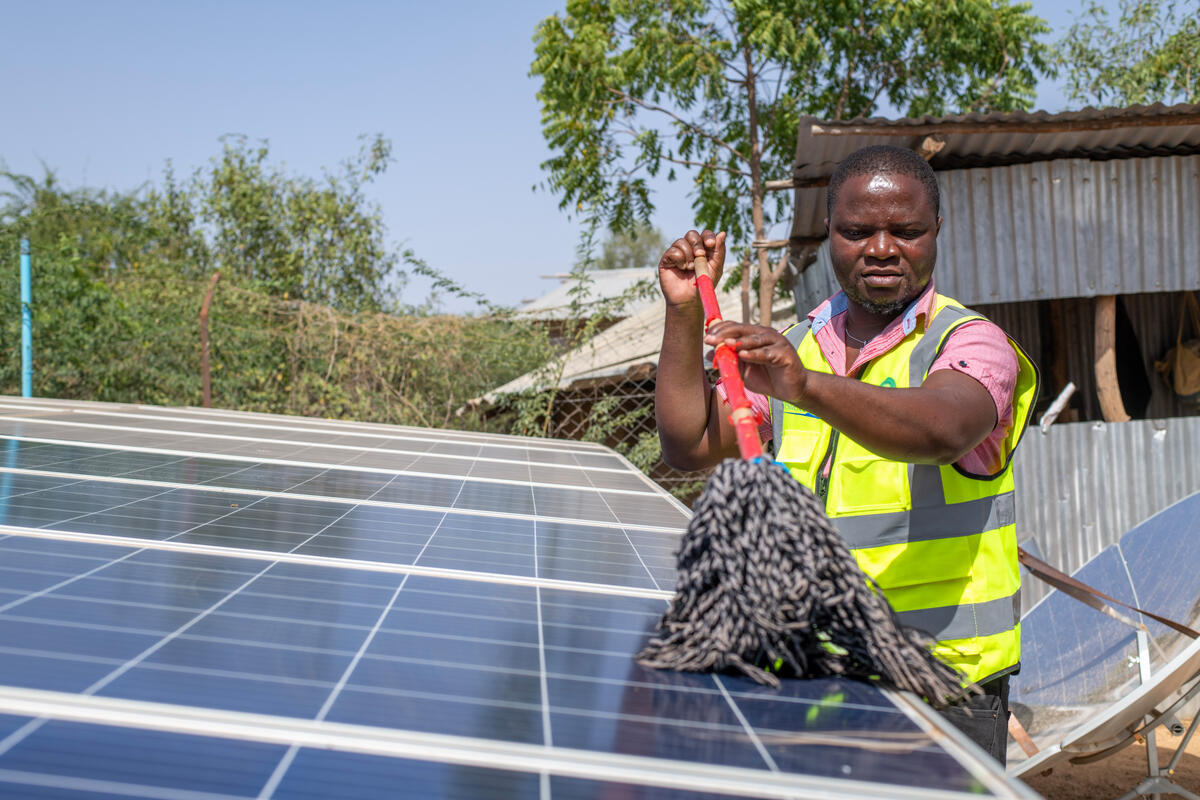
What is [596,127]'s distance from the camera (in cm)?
1490

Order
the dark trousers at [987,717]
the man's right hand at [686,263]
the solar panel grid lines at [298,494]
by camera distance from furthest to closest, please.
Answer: the solar panel grid lines at [298,494]
the man's right hand at [686,263]
the dark trousers at [987,717]

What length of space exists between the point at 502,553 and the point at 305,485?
4.61 feet

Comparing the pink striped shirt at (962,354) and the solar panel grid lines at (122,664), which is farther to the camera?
the pink striped shirt at (962,354)

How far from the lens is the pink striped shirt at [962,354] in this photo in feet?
6.44

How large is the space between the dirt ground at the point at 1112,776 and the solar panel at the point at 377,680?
454cm

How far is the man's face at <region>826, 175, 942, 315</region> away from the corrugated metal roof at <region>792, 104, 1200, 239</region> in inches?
166

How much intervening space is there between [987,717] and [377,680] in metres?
1.36

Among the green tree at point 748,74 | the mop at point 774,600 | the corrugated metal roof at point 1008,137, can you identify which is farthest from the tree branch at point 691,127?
the mop at point 774,600

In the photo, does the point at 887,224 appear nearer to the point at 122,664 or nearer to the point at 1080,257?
the point at 122,664

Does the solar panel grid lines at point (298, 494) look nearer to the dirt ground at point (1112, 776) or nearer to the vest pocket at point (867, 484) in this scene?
the vest pocket at point (867, 484)

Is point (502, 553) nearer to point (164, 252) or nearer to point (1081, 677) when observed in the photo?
point (1081, 677)

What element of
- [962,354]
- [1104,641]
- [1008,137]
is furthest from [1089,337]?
[962,354]

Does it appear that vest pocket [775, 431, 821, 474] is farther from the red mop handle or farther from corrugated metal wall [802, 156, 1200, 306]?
corrugated metal wall [802, 156, 1200, 306]

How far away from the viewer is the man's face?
215 cm
